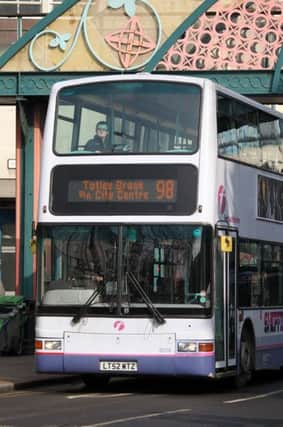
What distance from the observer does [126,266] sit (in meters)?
16.2

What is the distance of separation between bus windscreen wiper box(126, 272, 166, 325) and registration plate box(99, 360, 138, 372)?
71 centimetres

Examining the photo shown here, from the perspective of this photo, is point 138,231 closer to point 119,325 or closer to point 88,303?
point 88,303

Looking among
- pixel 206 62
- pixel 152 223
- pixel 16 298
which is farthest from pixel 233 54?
pixel 152 223

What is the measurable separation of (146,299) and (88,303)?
83 cm

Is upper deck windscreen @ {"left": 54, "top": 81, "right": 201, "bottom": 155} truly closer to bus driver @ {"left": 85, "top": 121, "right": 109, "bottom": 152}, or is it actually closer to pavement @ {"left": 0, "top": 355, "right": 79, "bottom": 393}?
bus driver @ {"left": 85, "top": 121, "right": 109, "bottom": 152}

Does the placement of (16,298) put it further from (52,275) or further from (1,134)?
(1,134)

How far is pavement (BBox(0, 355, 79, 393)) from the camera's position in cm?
1789

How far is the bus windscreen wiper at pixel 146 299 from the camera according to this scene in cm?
1590

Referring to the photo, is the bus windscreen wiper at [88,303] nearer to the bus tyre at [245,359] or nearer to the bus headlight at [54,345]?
the bus headlight at [54,345]

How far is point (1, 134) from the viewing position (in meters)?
44.2

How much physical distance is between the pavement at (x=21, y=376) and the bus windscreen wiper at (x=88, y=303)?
2018mm

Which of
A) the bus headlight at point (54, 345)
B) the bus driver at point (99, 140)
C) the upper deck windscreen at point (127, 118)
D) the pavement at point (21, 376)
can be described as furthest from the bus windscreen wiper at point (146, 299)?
the pavement at point (21, 376)

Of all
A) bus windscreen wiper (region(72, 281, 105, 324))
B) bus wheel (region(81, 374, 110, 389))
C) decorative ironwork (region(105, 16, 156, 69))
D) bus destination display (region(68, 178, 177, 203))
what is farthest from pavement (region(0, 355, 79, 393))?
decorative ironwork (region(105, 16, 156, 69))

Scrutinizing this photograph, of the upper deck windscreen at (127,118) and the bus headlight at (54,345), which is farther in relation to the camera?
the upper deck windscreen at (127,118)
